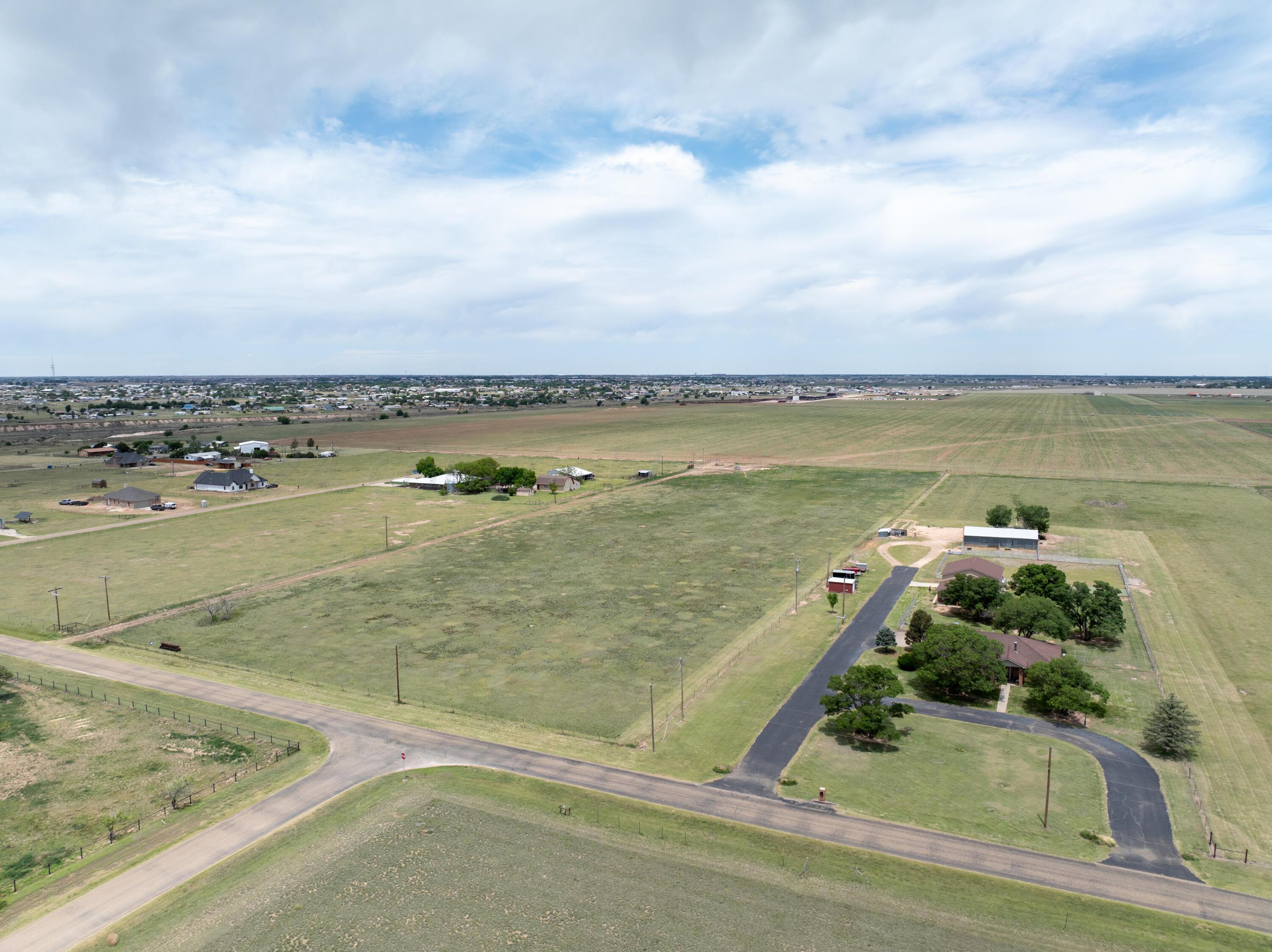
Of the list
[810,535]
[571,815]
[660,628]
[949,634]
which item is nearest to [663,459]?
[810,535]

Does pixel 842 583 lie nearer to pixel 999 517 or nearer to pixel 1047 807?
pixel 1047 807

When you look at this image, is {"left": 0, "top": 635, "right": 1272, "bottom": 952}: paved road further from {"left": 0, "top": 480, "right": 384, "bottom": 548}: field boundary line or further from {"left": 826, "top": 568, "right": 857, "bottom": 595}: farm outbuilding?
{"left": 0, "top": 480, "right": 384, "bottom": 548}: field boundary line

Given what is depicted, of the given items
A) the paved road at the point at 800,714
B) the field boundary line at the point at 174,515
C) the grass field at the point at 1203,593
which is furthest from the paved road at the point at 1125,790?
the field boundary line at the point at 174,515

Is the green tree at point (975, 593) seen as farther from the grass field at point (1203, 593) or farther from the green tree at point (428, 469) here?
the green tree at point (428, 469)

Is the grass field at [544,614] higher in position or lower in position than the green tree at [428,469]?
lower

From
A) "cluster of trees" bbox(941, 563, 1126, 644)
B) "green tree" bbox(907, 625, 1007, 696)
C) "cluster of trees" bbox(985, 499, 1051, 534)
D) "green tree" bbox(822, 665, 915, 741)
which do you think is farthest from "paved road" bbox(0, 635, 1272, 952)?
"cluster of trees" bbox(985, 499, 1051, 534)

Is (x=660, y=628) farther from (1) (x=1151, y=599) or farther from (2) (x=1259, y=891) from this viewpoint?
(1) (x=1151, y=599)
